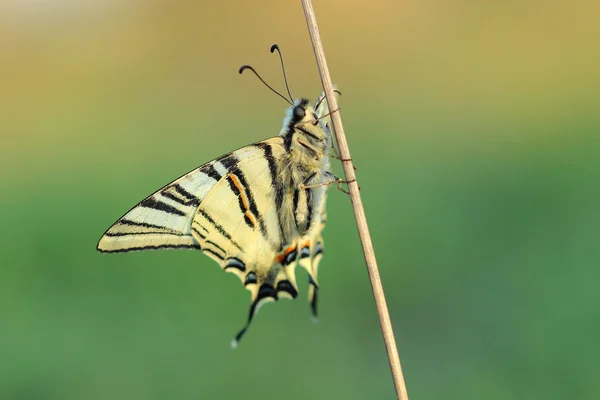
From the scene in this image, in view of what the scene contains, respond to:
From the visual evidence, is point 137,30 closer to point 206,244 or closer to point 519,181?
point 519,181

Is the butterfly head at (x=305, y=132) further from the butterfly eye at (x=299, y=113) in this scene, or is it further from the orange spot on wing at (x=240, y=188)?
the orange spot on wing at (x=240, y=188)

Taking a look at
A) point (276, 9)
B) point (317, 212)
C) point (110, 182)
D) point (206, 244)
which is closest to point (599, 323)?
point (317, 212)

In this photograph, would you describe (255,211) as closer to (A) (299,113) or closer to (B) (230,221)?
(B) (230,221)

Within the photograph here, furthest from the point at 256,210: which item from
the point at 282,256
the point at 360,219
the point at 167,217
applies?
the point at 360,219

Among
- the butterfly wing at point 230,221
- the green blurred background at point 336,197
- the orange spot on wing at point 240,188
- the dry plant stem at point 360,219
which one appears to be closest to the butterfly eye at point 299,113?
the butterfly wing at point 230,221

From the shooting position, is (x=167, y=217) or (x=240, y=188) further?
(x=240, y=188)

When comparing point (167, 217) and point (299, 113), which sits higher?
point (299, 113)
